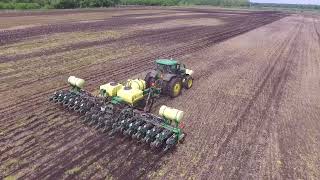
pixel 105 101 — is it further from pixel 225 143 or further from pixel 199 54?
pixel 199 54

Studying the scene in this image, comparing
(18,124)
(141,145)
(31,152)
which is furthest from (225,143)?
(18,124)

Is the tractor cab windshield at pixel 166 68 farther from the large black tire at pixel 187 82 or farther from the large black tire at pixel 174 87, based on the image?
the large black tire at pixel 187 82

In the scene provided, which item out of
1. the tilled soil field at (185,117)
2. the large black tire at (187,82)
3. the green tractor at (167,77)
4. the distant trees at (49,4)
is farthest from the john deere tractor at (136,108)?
the distant trees at (49,4)

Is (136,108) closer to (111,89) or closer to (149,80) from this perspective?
(111,89)

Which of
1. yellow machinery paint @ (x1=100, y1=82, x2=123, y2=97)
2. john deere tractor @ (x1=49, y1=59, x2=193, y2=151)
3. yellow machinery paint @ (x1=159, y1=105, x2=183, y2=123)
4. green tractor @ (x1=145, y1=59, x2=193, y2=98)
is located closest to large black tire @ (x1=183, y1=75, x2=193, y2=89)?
john deere tractor @ (x1=49, y1=59, x2=193, y2=151)

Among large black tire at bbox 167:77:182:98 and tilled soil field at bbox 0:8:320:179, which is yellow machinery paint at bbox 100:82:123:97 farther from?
Result: large black tire at bbox 167:77:182:98

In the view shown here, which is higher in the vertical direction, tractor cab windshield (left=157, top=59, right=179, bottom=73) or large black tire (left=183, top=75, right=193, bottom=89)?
tractor cab windshield (left=157, top=59, right=179, bottom=73)

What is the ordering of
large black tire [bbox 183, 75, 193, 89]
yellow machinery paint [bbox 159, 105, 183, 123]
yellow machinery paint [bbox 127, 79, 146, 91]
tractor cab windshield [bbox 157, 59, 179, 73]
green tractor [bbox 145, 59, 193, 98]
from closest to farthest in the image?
1. yellow machinery paint [bbox 159, 105, 183, 123]
2. yellow machinery paint [bbox 127, 79, 146, 91]
3. green tractor [bbox 145, 59, 193, 98]
4. tractor cab windshield [bbox 157, 59, 179, 73]
5. large black tire [bbox 183, 75, 193, 89]
